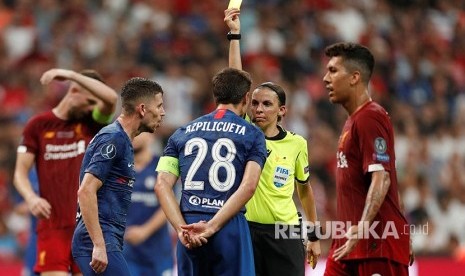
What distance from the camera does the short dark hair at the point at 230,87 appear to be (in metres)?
7.53

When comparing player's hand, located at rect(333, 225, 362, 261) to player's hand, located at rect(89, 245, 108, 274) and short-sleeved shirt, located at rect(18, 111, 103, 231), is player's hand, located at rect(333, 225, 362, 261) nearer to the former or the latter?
player's hand, located at rect(89, 245, 108, 274)

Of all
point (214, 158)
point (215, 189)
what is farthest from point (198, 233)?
point (214, 158)

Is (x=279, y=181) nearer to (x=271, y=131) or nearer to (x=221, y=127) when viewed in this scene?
(x=271, y=131)

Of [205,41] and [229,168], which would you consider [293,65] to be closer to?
[205,41]

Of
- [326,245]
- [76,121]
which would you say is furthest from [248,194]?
[326,245]

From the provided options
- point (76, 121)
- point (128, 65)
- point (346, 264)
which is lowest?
point (346, 264)

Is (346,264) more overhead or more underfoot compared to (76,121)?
more underfoot

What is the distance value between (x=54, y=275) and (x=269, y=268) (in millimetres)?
2505

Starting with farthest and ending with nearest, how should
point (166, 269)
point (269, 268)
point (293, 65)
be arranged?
1. point (293, 65)
2. point (166, 269)
3. point (269, 268)

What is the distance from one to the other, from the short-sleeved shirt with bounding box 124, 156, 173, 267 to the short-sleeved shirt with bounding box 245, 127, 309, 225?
327 centimetres

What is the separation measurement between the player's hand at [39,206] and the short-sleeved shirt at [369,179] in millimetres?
3175

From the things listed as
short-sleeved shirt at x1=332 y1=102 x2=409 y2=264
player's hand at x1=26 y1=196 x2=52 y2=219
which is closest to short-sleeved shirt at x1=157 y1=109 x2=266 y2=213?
short-sleeved shirt at x1=332 y1=102 x2=409 y2=264

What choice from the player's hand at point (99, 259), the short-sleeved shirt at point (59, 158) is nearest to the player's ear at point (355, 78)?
the player's hand at point (99, 259)

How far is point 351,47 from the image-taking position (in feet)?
26.1
